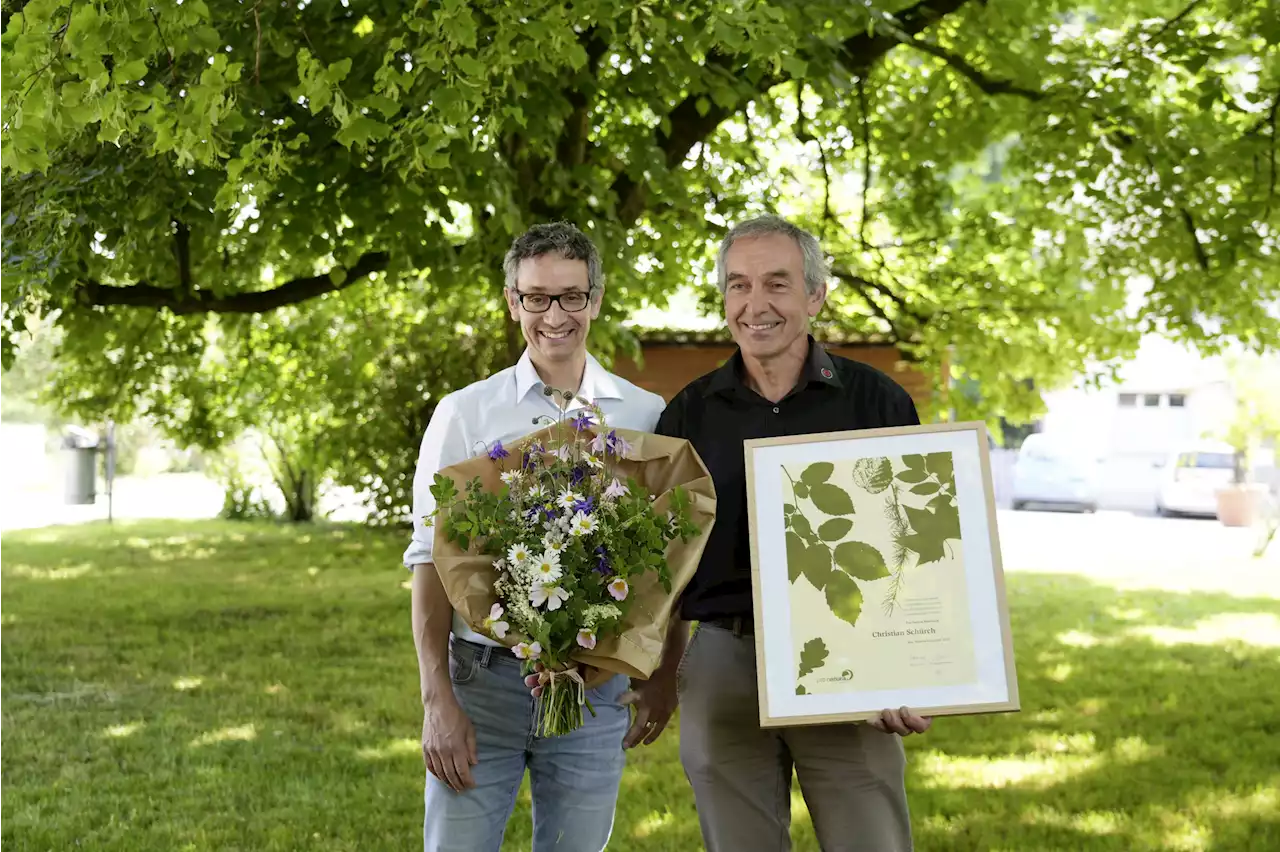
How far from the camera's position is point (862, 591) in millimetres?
2627

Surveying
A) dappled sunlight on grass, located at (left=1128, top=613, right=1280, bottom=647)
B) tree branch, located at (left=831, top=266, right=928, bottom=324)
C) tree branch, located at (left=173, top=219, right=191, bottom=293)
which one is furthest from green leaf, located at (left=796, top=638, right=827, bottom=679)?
dappled sunlight on grass, located at (left=1128, top=613, right=1280, bottom=647)

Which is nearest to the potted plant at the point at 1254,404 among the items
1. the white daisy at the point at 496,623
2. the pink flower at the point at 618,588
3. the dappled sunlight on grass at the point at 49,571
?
the dappled sunlight on grass at the point at 49,571

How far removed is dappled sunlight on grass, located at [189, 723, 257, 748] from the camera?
709cm

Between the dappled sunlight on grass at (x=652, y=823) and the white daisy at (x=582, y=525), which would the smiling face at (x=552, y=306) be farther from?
the dappled sunlight on grass at (x=652, y=823)

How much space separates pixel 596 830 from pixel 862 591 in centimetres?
88

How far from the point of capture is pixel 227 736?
23.8 ft

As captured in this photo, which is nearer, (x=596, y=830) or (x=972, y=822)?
(x=596, y=830)

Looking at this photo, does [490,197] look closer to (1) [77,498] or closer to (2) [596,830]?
(2) [596,830]

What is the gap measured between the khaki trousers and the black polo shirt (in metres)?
0.11

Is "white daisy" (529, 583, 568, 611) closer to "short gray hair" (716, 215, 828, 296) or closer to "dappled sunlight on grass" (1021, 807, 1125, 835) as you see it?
"short gray hair" (716, 215, 828, 296)

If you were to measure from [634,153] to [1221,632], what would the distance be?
25.2 feet

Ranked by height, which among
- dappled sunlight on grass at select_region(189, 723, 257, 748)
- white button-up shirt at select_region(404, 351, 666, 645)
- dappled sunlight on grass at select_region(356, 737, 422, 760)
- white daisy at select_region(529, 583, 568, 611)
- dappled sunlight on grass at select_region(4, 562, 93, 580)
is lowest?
dappled sunlight on grass at select_region(356, 737, 422, 760)

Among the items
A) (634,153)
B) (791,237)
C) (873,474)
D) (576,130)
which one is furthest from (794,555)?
(576,130)

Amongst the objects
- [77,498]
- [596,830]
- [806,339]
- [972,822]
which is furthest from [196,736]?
[77,498]
